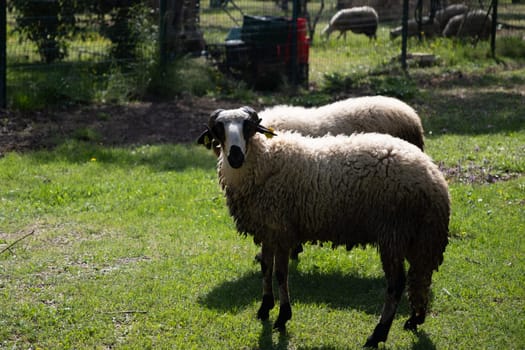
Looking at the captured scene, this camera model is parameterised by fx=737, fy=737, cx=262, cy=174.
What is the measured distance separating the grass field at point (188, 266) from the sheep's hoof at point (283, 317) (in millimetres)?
87

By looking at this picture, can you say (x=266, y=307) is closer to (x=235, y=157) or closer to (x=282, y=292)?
(x=282, y=292)

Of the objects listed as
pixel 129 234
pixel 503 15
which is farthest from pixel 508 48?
pixel 129 234

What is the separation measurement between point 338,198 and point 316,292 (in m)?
1.35

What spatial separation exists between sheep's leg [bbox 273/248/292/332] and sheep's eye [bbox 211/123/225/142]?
111cm

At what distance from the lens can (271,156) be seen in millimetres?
6625

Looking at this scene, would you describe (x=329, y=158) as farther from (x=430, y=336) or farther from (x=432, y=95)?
(x=432, y=95)

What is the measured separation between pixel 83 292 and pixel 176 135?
6124 millimetres

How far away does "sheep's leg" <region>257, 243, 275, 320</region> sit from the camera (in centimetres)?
657

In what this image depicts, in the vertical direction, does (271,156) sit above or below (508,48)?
below

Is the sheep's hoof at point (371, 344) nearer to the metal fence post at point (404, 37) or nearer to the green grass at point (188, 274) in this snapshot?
the green grass at point (188, 274)

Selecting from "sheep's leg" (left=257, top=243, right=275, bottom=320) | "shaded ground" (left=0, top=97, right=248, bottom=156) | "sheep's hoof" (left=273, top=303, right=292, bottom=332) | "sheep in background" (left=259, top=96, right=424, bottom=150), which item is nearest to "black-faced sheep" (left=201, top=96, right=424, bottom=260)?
"sheep in background" (left=259, top=96, right=424, bottom=150)

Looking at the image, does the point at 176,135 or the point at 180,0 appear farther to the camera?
the point at 180,0

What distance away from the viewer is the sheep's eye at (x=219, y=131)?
20.8 ft

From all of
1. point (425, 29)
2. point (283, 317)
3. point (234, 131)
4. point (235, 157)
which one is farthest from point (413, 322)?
point (425, 29)
